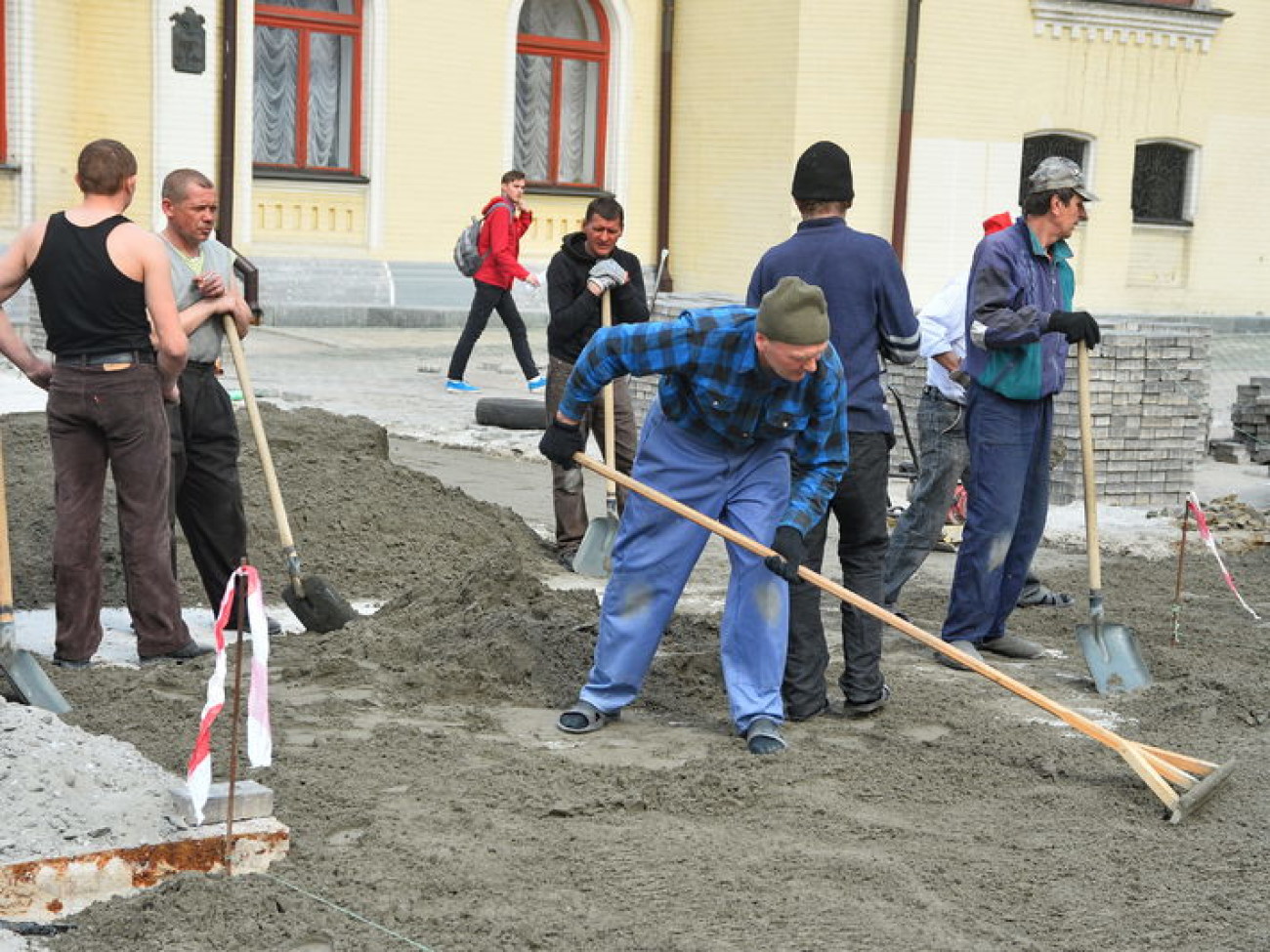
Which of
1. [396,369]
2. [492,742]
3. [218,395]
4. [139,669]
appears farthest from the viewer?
[396,369]

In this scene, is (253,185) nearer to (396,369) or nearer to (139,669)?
(396,369)

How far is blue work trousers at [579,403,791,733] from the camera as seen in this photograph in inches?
241

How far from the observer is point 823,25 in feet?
66.9

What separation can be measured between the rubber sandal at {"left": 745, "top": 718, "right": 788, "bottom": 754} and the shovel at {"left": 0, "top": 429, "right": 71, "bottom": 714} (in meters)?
2.22

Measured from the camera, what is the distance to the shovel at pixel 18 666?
5.92 m

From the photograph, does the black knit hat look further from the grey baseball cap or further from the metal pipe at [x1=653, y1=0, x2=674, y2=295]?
the metal pipe at [x1=653, y1=0, x2=674, y2=295]

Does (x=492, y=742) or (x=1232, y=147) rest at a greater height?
(x=1232, y=147)

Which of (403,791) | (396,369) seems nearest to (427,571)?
(403,791)

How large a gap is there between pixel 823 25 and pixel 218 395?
14402mm

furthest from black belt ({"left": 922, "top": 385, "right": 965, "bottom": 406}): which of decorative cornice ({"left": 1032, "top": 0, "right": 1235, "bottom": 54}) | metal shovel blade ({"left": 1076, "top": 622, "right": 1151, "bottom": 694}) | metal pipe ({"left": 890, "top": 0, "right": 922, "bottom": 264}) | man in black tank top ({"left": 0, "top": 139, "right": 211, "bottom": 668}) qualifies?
decorative cornice ({"left": 1032, "top": 0, "right": 1235, "bottom": 54})

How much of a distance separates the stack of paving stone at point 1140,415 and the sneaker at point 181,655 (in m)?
6.18

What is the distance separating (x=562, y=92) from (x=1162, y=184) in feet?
25.8

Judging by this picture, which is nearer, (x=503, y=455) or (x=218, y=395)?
(x=218, y=395)

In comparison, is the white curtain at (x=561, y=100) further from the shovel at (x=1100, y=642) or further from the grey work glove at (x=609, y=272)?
the shovel at (x=1100, y=642)
